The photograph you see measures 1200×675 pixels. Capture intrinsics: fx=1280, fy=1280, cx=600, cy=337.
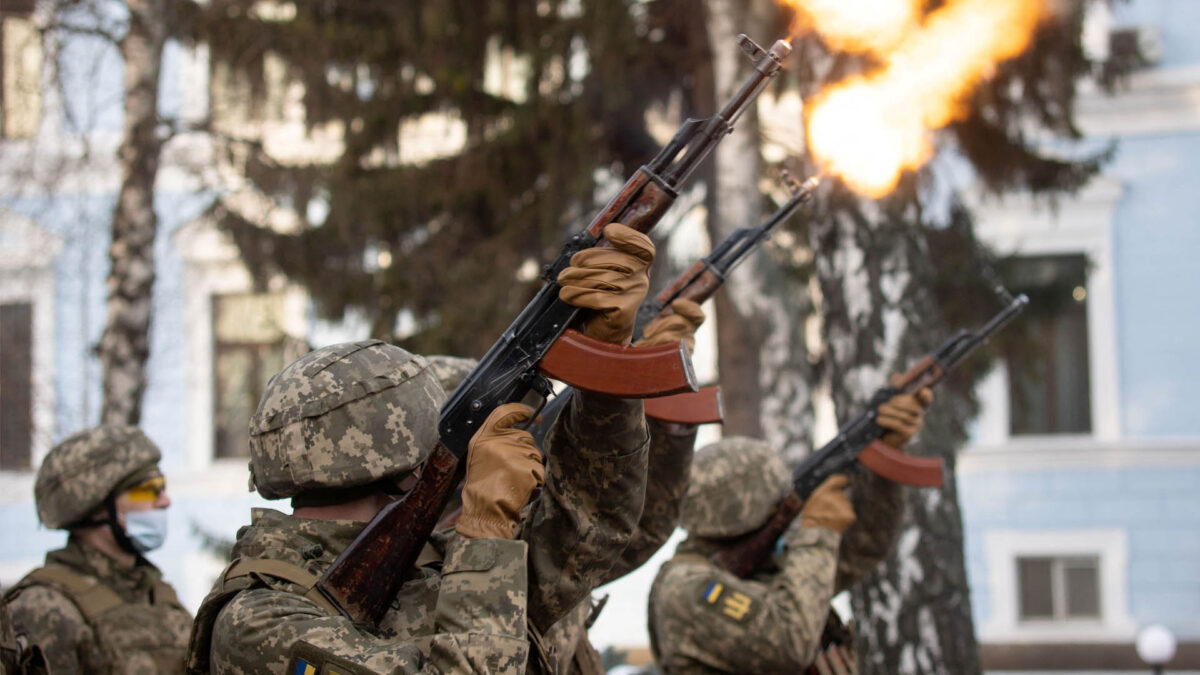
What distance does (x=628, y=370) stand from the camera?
2654mm

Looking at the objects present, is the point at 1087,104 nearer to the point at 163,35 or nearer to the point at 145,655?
the point at 163,35

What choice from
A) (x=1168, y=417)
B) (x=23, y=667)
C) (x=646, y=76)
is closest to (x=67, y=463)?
(x=23, y=667)

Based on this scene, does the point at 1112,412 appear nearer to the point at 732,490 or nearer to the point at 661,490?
the point at 732,490

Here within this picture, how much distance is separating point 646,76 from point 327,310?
3078mm

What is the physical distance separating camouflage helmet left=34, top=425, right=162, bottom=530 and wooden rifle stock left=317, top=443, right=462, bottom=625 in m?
2.83

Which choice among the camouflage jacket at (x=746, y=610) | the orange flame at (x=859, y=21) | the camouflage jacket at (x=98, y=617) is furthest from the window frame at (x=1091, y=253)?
the camouflage jacket at (x=98, y=617)

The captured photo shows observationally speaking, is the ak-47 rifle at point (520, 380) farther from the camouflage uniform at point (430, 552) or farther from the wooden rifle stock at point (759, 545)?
the wooden rifle stock at point (759, 545)

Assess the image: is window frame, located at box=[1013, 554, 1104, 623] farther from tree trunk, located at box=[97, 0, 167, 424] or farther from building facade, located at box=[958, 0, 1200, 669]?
tree trunk, located at box=[97, 0, 167, 424]

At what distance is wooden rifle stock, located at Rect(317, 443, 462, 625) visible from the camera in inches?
106

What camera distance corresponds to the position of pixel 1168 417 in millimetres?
14094

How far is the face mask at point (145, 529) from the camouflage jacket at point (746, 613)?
7.02 feet

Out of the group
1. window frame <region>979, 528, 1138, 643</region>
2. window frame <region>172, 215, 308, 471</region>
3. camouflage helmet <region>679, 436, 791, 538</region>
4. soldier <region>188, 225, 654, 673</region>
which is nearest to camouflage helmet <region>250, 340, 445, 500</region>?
soldier <region>188, 225, 654, 673</region>

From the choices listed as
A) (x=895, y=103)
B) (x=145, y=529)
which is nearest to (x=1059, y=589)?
(x=895, y=103)

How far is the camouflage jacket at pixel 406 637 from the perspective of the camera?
2.49 m
